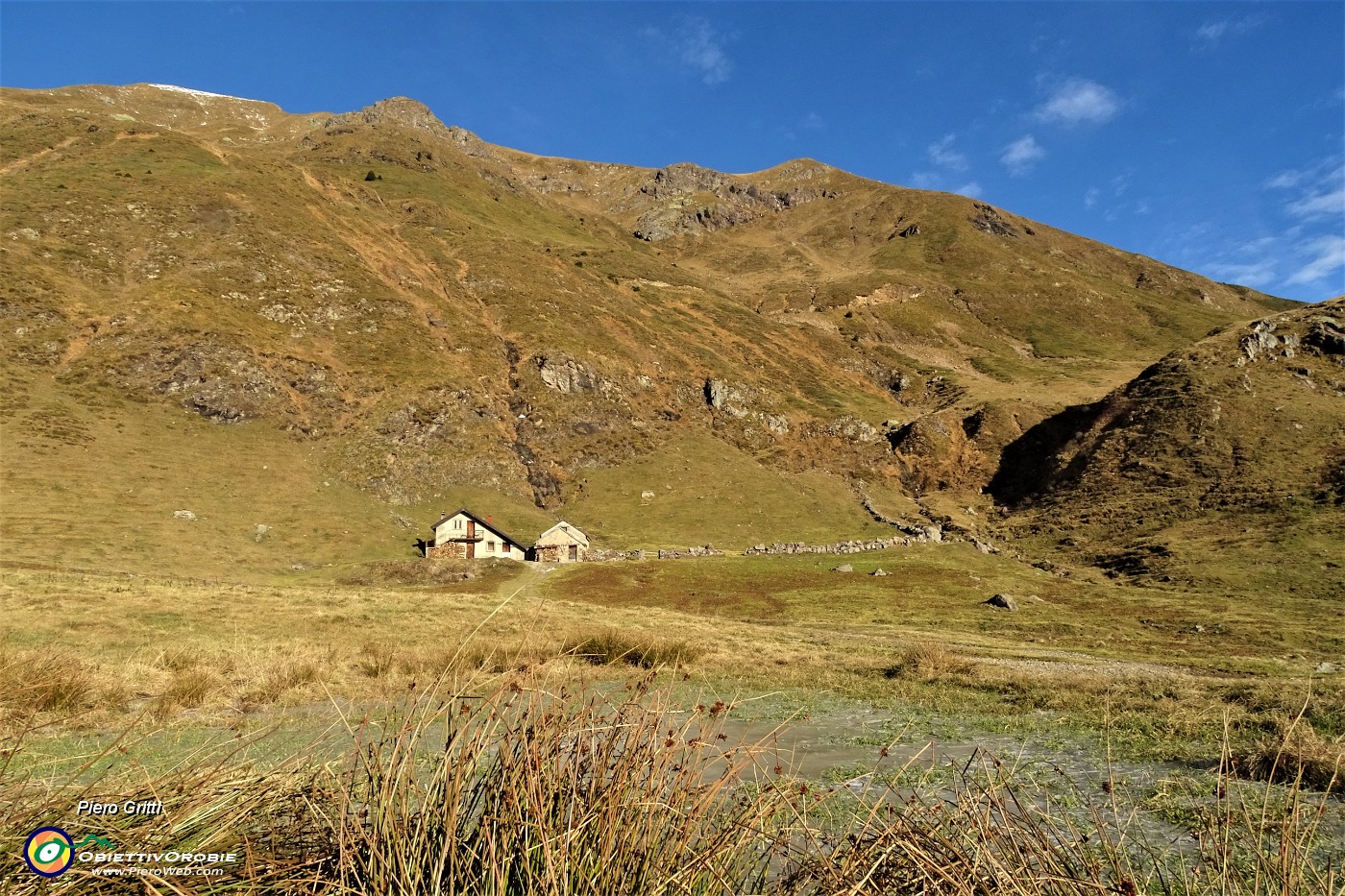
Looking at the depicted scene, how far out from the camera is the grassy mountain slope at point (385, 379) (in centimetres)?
5597

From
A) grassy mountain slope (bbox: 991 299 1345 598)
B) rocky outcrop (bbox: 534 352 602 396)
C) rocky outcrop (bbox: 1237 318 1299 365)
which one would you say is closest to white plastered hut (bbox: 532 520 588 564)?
rocky outcrop (bbox: 534 352 602 396)

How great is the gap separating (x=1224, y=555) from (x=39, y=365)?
332 feet

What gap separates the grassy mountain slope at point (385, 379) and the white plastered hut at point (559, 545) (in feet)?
23.4

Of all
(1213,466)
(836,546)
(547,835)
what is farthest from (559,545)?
(1213,466)

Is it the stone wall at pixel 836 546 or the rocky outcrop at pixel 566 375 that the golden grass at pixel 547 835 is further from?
the rocky outcrop at pixel 566 375

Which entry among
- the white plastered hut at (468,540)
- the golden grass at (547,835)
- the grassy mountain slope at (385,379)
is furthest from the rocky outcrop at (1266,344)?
the golden grass at (547,835)

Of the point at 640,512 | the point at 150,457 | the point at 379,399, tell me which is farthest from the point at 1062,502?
the point at 150,457

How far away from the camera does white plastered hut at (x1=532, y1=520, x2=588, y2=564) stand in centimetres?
6006

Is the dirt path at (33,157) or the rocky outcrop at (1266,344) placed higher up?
the dirt path at (33,157)

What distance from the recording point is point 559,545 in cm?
6050

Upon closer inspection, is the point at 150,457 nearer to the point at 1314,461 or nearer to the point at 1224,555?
the point at 1224,555

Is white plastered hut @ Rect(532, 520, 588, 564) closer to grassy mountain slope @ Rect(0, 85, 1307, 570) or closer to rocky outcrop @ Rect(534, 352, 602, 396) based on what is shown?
grassy mountain slope @ Rect(0, 85, 1307, 570)

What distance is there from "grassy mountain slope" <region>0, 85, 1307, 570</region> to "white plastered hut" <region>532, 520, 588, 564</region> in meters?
7.13

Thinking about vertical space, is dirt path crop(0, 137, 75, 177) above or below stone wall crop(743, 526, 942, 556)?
above
